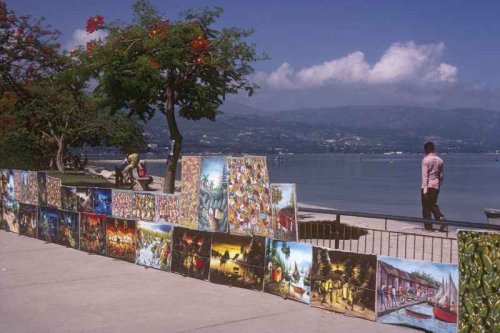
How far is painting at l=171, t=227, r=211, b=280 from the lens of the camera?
32.5 ft

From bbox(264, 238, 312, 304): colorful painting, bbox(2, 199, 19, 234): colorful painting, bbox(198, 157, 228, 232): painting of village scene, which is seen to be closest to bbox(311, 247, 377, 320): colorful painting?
bbox(264, 238, 312, 304): colorful painting

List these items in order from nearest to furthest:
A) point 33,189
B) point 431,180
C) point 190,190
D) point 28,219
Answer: point 190,190 → point 33,189 → point 28,219 → point 431,180

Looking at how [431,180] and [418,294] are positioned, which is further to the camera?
[431,180]

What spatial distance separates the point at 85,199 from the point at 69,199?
64 centimetres

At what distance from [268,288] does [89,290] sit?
251 cm

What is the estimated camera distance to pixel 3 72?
70.6 feet

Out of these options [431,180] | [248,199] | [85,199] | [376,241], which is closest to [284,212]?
[248,199]

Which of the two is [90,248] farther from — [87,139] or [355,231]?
[87,139]

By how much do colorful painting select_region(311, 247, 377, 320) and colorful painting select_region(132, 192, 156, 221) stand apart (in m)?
3.66

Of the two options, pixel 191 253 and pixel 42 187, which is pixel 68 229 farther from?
pixel 191 253

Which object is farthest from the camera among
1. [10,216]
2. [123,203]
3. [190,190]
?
[10,216]

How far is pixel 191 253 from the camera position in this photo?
10.1 metres

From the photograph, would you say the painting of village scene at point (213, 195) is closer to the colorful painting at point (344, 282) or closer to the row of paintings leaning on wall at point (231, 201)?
the row of paintings leaning on wall at point (231, 201)

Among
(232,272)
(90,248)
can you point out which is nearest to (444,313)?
(232,272)
